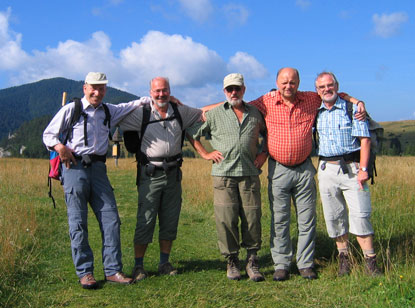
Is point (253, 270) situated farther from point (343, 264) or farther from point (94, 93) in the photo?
point (94, 93)

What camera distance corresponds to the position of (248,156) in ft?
16.3

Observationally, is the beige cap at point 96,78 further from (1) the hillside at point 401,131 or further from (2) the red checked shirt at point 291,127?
(1) the hillside at point 401,131

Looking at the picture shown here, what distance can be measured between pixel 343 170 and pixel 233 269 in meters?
1.81

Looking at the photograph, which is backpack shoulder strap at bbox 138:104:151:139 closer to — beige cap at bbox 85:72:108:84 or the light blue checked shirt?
Answer: beige cap at bbox 85:72:108:84

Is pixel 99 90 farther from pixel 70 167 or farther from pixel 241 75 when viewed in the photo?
pixel 241 75

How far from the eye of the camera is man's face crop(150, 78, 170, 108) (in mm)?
4992

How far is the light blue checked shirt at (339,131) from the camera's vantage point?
186 inches

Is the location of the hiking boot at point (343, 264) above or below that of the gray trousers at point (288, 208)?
below

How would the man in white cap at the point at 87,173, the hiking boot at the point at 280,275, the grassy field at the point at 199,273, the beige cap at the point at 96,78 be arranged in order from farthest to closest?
the hiking boot at the point at 280,275 → the beige cap at the point at 96,78 → the man in white cap at the point at 87,173 → the grassy field at the point at 199,273

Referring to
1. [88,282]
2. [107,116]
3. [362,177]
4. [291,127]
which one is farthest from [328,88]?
[88,282]

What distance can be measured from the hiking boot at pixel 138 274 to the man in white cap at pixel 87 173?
0.16 m

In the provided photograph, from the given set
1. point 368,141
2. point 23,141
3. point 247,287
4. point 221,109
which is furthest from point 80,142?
point 23,141

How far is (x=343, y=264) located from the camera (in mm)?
4875

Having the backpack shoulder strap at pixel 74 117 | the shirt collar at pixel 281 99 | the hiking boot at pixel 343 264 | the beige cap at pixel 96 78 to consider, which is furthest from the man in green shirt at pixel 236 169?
the backpack shoulder strap at pixel 74 117
